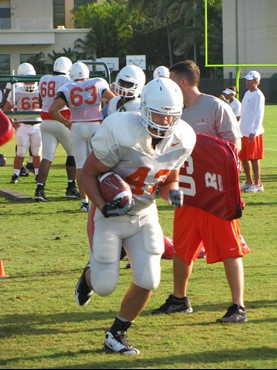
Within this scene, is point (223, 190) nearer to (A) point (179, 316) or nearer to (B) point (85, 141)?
(A) point (179, 316)

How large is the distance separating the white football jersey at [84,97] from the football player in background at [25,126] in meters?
2.61

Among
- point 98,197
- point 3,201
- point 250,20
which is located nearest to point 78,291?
point 98,197

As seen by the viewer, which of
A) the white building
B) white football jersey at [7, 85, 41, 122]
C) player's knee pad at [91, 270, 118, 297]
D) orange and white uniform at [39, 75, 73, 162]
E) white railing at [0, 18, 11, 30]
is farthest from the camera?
white railing at [0, 18, 11, 30]

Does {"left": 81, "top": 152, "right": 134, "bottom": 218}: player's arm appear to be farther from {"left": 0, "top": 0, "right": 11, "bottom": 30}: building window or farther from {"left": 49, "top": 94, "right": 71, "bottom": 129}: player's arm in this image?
{"left": 0, "top": 0, "right": 11, "bottom": 30}: building window

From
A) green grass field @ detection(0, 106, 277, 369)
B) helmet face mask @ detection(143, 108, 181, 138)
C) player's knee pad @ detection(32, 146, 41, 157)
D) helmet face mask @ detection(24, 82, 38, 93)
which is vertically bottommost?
green grass field @ detection(0, 106, 277, 369)

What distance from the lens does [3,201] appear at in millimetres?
13203

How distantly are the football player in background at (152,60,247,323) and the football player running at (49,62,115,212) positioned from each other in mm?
4903

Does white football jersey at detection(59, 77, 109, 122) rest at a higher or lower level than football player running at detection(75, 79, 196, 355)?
higher

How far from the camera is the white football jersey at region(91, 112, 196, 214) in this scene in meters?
5.44

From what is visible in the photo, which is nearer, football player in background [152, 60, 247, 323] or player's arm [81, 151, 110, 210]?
player's arm [81, 151, 110, 210]

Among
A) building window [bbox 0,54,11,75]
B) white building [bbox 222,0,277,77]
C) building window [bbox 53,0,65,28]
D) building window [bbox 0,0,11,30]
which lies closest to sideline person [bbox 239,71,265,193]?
white building [bbox 222,0,277,77]

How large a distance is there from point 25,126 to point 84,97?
131 inches

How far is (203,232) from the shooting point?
6457 mm

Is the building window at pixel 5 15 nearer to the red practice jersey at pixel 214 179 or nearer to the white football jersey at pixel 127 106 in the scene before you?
the white football jersey at pixel 127 106
